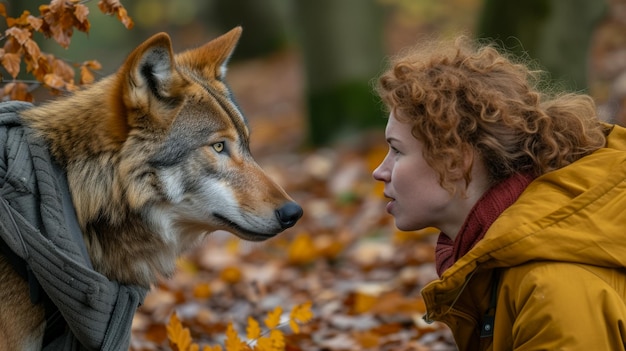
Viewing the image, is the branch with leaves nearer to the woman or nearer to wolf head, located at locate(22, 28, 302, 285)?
wolf head, located at locate(22, 28, 302, 285)

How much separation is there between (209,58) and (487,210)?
1.70 m

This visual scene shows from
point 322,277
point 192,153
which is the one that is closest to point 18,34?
point 192,153

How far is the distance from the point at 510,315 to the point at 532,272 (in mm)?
254

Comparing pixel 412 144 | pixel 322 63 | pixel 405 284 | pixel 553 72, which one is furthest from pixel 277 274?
pixel 322 63

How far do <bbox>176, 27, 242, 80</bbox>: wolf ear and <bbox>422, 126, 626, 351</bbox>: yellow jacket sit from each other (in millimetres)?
1725

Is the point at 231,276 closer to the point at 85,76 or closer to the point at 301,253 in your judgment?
the point at 301,253

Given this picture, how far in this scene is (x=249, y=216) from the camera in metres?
4.01

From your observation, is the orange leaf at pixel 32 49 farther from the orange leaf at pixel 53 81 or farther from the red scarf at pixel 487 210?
the red scarf at pixel 487 210

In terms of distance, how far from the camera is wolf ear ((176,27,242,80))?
4352 mm

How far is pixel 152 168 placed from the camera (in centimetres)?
387

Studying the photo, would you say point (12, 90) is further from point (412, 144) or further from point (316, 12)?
point (316, 12)

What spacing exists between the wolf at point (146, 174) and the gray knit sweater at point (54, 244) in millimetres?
136

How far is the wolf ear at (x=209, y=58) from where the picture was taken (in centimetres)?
435

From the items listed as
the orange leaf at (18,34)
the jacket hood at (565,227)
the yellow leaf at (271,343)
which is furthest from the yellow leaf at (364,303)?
the orange leaf at (18,34)
